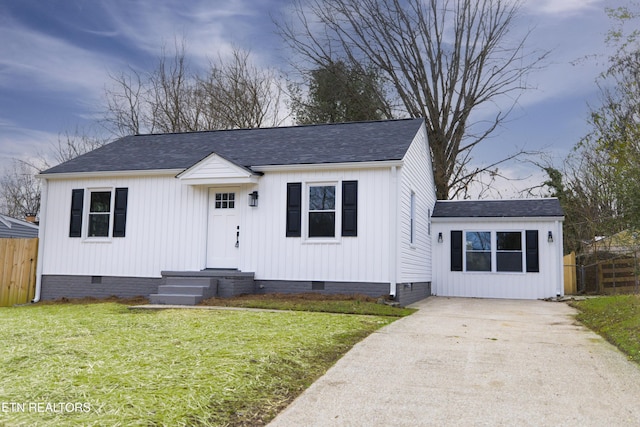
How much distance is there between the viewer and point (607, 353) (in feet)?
21.3

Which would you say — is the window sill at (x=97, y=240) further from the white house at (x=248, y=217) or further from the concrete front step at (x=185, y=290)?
the concrete front step at (x=185, y=290)

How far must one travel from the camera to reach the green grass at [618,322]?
22.3ft

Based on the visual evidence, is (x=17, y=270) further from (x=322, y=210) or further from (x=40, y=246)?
(x=322, y=210)

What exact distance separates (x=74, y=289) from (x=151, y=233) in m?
2.51

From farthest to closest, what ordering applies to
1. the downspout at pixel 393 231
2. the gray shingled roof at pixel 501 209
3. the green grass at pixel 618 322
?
the gray shingled roof at pixel 501 209 → the downspout at pixel 393 231 → the green grass at pixel 618 322

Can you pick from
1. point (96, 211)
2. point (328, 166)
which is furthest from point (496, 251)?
point (96, 211)

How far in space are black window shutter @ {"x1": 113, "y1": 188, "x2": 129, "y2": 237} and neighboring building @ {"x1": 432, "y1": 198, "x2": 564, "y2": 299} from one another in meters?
8.61

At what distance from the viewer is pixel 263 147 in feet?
45.5

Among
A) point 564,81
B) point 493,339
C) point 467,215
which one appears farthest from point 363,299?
point 564,81

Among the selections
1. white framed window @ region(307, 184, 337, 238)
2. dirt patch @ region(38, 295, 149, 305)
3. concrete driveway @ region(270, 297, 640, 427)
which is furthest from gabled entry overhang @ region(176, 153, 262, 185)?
concrete driveway @ region(270, 297, 640, 427)

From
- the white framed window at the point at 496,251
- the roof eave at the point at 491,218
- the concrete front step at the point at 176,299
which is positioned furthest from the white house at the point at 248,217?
the white framed window at the point at 496,251

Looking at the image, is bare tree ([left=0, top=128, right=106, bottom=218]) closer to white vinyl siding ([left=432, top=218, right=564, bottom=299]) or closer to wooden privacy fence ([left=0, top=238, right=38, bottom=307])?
wooden privacy fence ([left=0, top=238, right=38, bottom=307])

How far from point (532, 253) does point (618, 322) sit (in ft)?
22.1

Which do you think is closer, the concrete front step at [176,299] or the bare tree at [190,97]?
the concrete front step at [176,299]
